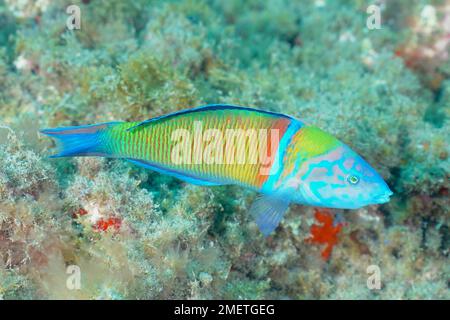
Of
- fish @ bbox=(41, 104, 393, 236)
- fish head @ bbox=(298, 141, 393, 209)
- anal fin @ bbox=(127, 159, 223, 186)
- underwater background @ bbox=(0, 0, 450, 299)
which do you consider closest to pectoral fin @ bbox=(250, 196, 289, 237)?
fish @ bbox=(41, 104, 393, 236)

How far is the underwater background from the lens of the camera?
3.06 metres

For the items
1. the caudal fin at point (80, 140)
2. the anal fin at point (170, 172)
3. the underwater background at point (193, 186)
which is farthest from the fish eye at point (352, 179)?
the caudal fin at point (80, 140)

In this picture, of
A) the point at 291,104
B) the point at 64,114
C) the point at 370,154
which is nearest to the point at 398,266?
the point at 370,154

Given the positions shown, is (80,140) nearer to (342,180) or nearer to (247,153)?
(247,153)

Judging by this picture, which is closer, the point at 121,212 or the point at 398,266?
the point at 121,212

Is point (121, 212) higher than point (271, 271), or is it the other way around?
point (121, 212)

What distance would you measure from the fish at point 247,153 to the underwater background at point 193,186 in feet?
1.98

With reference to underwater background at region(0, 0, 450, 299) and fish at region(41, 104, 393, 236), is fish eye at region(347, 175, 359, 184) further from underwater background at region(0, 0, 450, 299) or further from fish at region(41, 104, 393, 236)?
underwater background at region(0, 0, 450, 299)

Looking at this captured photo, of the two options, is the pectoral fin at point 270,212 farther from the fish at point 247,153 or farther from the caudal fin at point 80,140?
the caudal fin at point 80,140

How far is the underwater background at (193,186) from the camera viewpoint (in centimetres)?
306

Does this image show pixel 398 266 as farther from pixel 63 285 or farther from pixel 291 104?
pixel 63 285

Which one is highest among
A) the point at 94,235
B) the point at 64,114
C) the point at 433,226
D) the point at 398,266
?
the point at 64,114

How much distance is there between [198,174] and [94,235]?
95 centimetres

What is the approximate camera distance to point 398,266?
14.0ft
